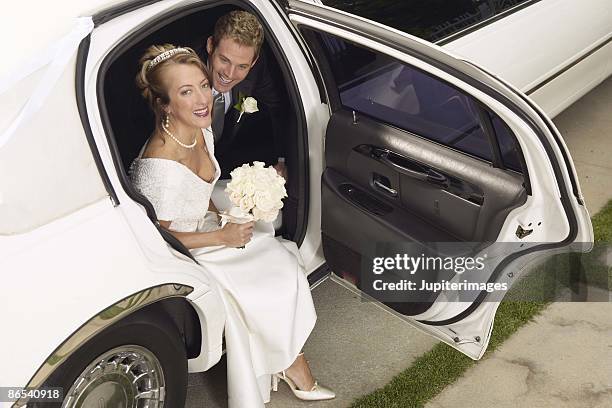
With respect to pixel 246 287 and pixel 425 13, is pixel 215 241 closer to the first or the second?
pixel 246 287

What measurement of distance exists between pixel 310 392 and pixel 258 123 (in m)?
1.22

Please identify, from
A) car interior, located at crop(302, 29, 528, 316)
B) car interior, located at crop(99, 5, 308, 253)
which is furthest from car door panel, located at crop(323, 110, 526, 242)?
car interior, located at crop(99, 5, 308, 253)

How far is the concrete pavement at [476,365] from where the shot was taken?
2.99m

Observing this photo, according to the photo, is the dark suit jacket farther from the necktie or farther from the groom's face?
the groom's face

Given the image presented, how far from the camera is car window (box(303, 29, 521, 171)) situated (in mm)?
2650

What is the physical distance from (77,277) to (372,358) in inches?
59.0

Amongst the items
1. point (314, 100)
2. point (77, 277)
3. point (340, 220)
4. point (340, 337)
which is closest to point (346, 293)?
point (340, 337)

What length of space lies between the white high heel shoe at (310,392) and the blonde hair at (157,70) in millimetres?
1128

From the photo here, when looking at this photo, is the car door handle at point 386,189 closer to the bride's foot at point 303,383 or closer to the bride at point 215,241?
the bride at point 215,241

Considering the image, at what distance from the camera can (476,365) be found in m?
3.15

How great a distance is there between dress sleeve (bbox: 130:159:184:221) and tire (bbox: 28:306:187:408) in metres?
0.37

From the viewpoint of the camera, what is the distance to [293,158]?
316cm

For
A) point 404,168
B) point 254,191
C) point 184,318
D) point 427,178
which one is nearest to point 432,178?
point 427,178

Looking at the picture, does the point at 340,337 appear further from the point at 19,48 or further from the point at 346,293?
the point at 19,48
